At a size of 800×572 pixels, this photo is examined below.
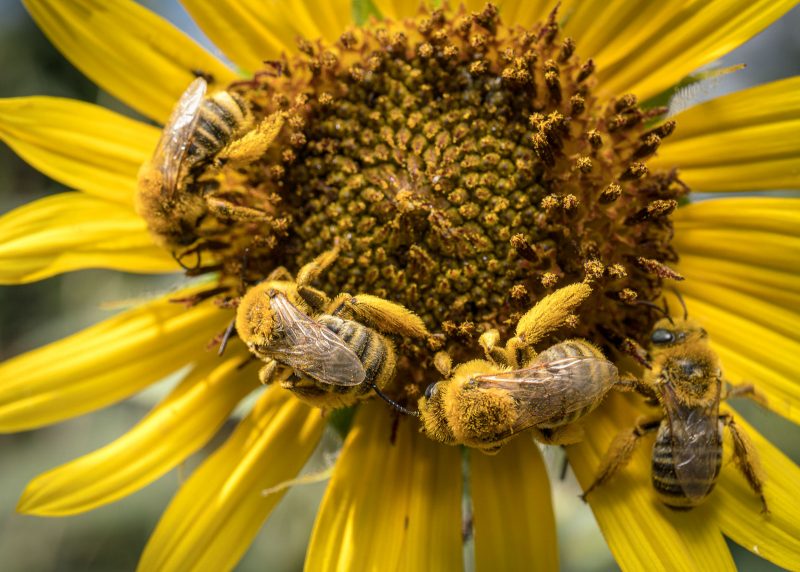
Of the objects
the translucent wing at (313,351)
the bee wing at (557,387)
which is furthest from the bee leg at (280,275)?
the bee wing at (557,387)

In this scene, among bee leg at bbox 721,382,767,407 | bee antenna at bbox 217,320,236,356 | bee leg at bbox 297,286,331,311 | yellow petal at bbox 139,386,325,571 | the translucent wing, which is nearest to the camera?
the translucent wing

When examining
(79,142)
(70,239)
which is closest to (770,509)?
(70,239)

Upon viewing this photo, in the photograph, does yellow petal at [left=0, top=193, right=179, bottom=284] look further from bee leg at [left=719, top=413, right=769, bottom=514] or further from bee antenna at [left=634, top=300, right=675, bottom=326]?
bee leg at [left=719, top=413, right=769, bottom=514]

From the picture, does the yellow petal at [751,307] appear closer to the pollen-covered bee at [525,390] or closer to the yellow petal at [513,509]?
the pollen-covered bee at [525,390]

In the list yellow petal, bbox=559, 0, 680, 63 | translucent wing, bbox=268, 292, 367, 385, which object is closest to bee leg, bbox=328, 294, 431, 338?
translucent wing, bbox=268, 292, 367, 385

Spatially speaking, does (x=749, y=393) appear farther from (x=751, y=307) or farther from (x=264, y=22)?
(x=264, y=22)

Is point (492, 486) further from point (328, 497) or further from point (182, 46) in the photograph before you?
point (182, 46)
